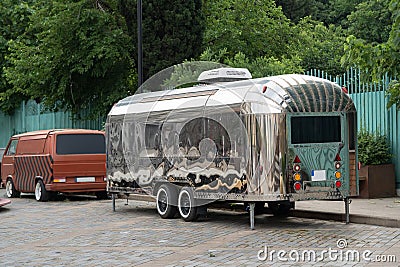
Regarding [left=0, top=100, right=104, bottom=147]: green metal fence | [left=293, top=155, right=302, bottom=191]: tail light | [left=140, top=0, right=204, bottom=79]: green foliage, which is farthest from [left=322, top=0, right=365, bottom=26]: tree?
[left=293, top=155, right=302, bottom=191]: tail light

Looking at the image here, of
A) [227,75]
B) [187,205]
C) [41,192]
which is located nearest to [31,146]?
[41,192]

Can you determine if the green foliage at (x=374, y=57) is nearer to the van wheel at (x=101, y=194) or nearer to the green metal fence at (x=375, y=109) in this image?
the green metal fence at (x=375, y=109)

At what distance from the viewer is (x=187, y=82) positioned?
20.0 m

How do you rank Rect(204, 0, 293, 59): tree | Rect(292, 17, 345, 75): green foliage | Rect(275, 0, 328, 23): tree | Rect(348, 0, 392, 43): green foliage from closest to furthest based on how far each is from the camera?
1. Rect(204, 0, 293, 59): tree
2. Rect(292, 17, 345, 75): green foliage
3. Rect(348, 0, 392, 43): green foliage
4. Rect(275, 0, 328, 23): tree

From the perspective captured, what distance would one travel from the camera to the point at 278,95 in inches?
565

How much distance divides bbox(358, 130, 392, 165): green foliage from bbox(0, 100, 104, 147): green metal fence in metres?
12.3

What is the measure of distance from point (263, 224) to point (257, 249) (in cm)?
341

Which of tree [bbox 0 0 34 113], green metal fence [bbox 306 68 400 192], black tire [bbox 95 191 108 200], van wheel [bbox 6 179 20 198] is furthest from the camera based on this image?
tree [bbox 0 0 34 113]

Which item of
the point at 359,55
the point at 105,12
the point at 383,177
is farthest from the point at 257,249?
the point at 105,12

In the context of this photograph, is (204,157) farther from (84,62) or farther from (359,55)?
(84,62)

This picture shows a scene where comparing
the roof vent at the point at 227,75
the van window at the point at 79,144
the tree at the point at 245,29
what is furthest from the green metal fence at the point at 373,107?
the tree at the point at 245,29

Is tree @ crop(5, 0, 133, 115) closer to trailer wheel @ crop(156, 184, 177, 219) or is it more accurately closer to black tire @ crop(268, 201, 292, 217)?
trailer wheel @ crop(156, 184, 177, 219)

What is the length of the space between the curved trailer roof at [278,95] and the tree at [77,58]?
38.6 ft

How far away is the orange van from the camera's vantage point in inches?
878
